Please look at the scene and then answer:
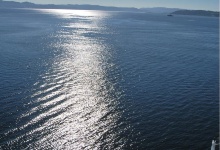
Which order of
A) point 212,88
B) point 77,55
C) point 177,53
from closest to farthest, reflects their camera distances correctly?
point 212,88 < point 77,55 < point 177,53

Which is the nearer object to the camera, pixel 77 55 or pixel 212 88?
pixel 212 88

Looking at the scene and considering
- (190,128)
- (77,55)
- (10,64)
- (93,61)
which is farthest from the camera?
(77,55)

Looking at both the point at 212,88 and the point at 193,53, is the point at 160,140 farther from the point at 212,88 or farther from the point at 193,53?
the point at 193,53

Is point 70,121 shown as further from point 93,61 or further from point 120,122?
point 93,61

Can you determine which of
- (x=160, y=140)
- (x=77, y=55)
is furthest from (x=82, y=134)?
(x=77, y=55)

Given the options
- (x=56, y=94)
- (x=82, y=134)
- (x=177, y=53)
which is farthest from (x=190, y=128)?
(x=177, y=53)

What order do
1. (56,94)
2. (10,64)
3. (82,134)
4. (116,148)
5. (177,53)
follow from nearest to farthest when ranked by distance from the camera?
(116,148) → (82,134) → (56,94) → (10,64) → (177,53)

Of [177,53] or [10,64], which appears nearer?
[10,64]

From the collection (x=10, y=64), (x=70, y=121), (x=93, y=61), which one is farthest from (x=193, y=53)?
(x=70, y=121)

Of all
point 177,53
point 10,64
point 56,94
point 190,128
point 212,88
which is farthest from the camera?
point 177,53
